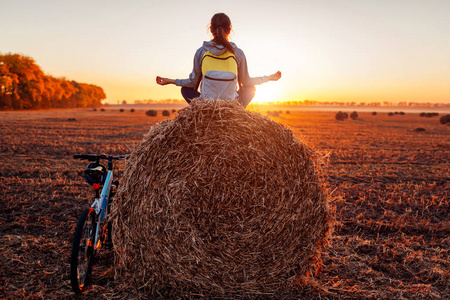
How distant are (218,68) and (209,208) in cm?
161

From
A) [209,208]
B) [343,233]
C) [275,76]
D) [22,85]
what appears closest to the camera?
[209,208]

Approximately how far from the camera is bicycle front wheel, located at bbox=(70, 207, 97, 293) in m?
3.15

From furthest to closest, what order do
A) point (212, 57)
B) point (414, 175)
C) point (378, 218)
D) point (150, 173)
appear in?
point (414, 175), point (378, 218), point (212, 57), point (150, 173)

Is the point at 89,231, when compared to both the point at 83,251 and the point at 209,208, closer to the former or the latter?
the point at 83,251

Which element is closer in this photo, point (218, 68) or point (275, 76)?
point (218, 68)

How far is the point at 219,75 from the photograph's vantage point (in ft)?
12.2

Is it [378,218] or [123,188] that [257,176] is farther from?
[378,218]

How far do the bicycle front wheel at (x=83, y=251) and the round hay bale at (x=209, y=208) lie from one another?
0.87 feet

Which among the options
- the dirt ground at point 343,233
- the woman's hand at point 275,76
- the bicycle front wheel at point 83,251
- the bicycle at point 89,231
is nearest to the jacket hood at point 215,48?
the woman's hand at point 275,76

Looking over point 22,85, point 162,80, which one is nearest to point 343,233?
point 162,80

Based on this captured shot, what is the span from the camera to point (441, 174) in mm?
9062

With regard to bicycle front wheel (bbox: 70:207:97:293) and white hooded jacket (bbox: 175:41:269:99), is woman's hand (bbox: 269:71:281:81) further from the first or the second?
bicycle front wheel (bbox: 70:207:97:293)

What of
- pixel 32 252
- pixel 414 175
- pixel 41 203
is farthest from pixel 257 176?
pixel 414 175

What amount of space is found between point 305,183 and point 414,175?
7.04 m
